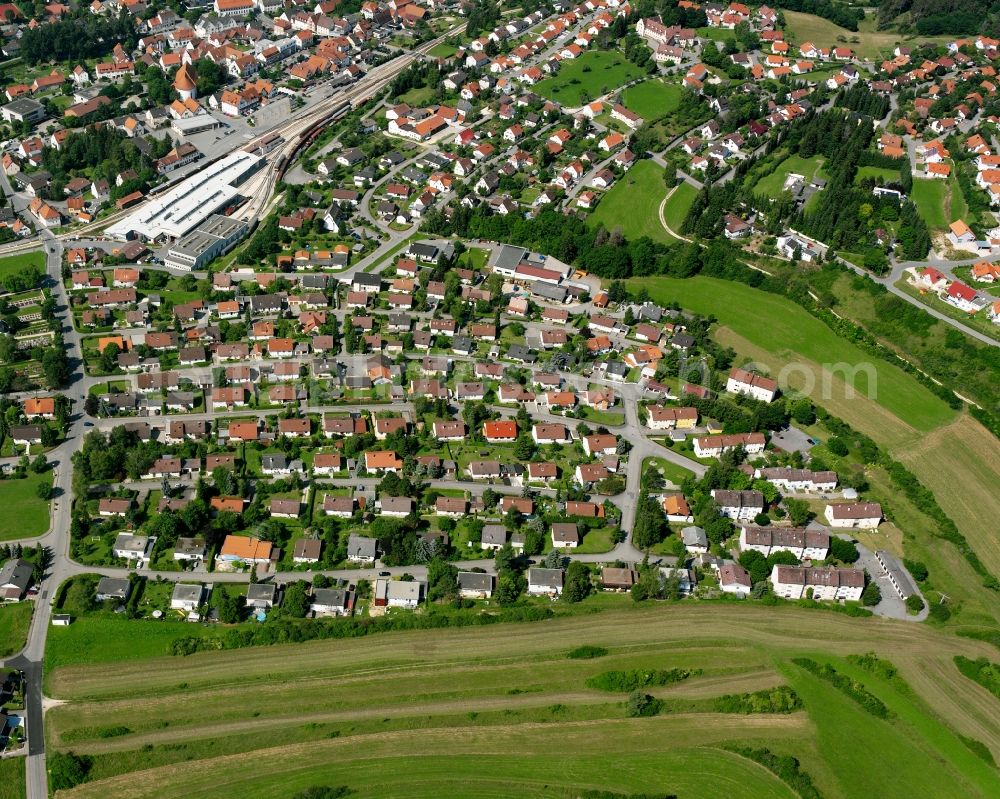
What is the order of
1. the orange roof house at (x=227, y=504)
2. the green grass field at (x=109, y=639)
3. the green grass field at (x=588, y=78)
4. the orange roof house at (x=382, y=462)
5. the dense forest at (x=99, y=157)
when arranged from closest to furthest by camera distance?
the green grass field at (x=109, y=639) < the orange roof house at (x=227, y=504) < the orange roof house at (x=382, y=462) < the dense forest at (x=99, y=157) < the green grass field at (x=588, y=78)

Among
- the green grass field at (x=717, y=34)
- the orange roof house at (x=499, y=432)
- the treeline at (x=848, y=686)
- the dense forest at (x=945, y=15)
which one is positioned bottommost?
the treeline at (x=848, y=686)

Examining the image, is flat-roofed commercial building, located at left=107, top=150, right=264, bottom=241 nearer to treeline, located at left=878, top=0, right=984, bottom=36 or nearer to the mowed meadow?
the mowed meadow

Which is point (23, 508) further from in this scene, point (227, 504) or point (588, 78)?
point (588, 78)

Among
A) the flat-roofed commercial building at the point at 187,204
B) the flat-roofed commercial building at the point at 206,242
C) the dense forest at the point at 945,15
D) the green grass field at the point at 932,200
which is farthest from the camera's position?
the dense forest at the point at 945,15

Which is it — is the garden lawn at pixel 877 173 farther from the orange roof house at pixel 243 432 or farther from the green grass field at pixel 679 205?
the orange roof house at pixel 243 432

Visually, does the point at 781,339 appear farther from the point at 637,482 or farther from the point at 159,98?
the point at 159,98

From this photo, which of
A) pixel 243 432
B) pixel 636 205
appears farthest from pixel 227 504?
pixel 636 205

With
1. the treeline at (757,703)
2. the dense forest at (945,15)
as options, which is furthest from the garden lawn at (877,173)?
the treeline at (757,703)
